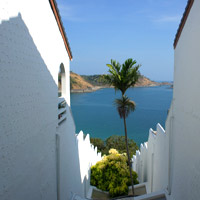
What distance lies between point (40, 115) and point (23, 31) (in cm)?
171

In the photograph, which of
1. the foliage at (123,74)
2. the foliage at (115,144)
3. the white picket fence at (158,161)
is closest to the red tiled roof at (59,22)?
the foliage at (123,74)

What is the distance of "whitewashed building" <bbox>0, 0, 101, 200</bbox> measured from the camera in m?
2.80

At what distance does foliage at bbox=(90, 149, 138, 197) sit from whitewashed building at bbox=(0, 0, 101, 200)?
727 cm

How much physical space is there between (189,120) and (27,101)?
11.3 feet

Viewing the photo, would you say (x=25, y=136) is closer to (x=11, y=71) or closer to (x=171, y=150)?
(x=11, y=71)

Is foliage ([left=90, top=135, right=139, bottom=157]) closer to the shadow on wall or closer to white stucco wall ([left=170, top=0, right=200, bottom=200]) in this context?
→ white stucco wall ([left=170, top=0, right=200, bottom=200])

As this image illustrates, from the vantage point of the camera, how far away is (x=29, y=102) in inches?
144

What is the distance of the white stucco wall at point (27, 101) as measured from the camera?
9.14 feet

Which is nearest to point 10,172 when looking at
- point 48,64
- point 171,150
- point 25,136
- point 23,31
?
point 25,136

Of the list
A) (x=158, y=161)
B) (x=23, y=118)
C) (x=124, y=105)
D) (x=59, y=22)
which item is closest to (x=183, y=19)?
(x=59, y=22)

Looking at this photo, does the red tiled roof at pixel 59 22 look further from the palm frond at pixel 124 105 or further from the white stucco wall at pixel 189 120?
A: the palm frond at pixel 124 105

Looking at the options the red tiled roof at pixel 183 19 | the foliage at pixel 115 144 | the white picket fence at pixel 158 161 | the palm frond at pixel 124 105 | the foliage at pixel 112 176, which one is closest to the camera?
the red tiled roof at pixel 183 19

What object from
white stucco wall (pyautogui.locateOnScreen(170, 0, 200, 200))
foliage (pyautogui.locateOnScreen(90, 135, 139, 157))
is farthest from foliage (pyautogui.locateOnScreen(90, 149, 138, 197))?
foliage (pyautogui.locateOnScreen(90, 135, 139, 157))

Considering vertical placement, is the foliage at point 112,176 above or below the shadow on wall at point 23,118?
below
